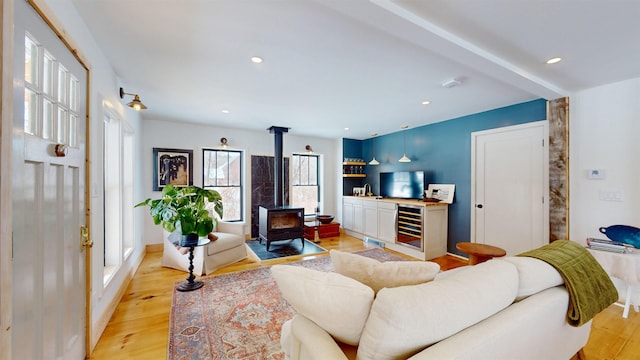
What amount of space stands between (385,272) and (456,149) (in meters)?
3.58

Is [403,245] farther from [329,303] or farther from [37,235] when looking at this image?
[37,235]

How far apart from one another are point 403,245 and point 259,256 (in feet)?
8.20

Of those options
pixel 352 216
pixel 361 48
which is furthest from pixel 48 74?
pixel 352 216

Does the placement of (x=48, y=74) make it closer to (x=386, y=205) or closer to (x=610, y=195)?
(x=386, y=205)

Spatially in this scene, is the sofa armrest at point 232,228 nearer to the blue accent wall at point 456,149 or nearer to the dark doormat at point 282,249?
the dark doormat at point 282,249

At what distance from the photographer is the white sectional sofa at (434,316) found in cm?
87

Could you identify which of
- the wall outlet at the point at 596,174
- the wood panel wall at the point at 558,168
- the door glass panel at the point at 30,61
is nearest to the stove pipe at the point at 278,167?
the door glass panel at the point at 30,61

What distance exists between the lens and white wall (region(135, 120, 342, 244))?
4315mm

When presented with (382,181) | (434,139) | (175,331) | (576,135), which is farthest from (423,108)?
(175,331)

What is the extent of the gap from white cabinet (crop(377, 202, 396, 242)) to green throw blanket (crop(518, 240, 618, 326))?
2.88 metres

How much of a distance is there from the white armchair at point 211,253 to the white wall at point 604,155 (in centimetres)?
430

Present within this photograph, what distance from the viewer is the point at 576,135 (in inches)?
110

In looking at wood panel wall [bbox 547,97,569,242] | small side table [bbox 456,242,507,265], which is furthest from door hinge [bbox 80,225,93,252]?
wood panel wall [bbox 547,97,569,242]

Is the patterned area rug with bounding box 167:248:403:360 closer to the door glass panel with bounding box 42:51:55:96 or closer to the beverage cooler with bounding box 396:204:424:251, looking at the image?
the door glass panel with bounding box 42:51:55:96
